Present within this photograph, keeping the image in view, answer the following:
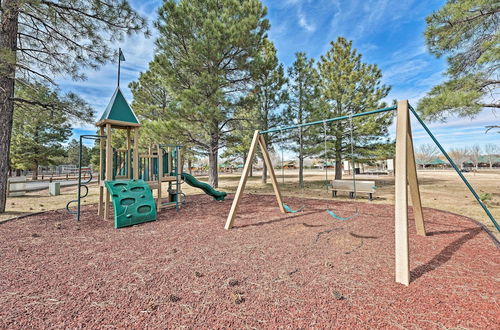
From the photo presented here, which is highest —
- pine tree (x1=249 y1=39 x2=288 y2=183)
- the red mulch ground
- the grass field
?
pine tree (x1=249 y1=39 x2=288 y2=183)

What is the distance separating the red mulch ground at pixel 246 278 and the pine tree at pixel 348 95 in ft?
30.8

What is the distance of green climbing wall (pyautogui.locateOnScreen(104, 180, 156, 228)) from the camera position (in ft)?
14.2

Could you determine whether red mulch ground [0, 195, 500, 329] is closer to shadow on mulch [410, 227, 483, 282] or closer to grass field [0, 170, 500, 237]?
shadow on mulch [410, 227, 483, 282]

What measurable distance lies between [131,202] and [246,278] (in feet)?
11.5

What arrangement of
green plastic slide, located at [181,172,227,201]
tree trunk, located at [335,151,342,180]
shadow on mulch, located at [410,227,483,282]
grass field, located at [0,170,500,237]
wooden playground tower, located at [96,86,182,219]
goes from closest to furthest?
shadow on mulch, located at [410,227,483,282] < wooden playground tower, located at [96,86,182,219] < grass field, located at [0,170,500,237] < green plastic slide, located at [181,172,227,201] < tree trunk, located at [335,151,342,180]

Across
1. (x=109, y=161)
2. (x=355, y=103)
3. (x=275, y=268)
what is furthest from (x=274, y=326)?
(x=355, y=103)

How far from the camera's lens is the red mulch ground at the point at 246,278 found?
5.37 ft

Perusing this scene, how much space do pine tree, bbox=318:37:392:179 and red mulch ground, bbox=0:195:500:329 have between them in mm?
9399

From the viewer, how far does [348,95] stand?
41.5 ft

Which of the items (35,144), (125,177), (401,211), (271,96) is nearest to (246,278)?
(401,211)

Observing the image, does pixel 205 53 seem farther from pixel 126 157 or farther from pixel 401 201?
pixel 401 201

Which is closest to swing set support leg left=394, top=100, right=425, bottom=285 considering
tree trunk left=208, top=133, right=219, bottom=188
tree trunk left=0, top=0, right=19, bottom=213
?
tree trunk left=0, top=0, right=19, bottom=213

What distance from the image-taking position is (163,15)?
29.9 feet

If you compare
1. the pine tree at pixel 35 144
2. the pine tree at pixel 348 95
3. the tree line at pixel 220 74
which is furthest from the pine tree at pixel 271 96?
the pine tree at pixel 35 144
